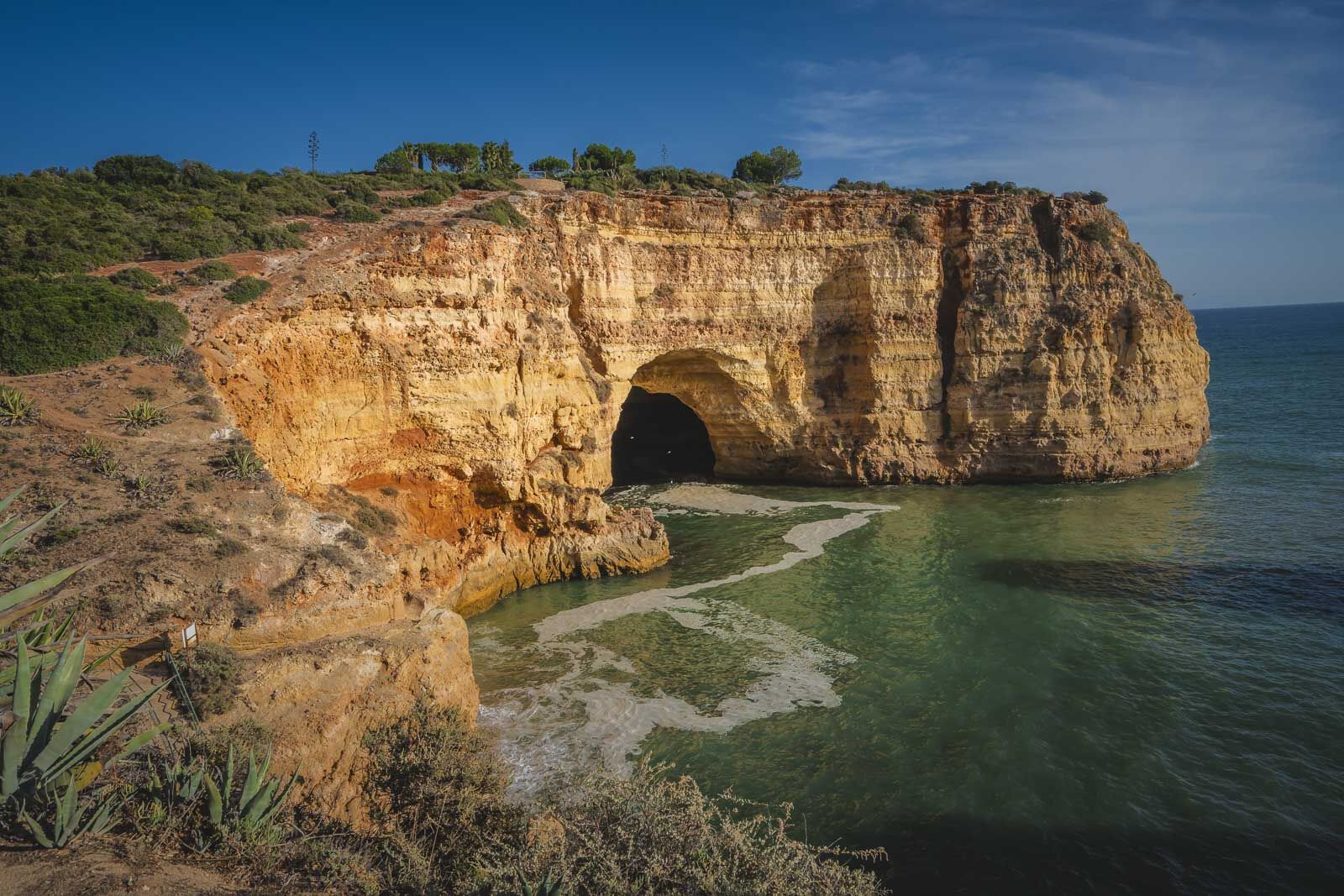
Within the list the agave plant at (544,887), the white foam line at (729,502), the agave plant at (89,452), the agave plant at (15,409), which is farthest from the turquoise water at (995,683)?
the agave plant at (15,409)

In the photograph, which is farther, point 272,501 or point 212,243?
point 212,243

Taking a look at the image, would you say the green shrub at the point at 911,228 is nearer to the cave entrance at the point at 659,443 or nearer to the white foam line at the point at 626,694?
the cave entrance at the point at 659,443

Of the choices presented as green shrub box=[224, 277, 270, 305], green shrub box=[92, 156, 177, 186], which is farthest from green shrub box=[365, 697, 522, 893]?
green shrub box=[92, 156, 177, 186]

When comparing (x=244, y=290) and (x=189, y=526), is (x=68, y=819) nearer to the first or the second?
(x=189, y=526)

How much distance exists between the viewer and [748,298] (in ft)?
99.2

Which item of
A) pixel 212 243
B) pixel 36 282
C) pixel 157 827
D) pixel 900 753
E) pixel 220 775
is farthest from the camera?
pixel 212 243

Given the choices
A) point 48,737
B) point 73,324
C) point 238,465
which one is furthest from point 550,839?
point 73,324

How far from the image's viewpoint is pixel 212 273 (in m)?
17.8

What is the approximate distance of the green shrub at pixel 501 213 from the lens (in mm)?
22875

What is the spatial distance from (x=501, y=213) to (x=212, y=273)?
28.3ft

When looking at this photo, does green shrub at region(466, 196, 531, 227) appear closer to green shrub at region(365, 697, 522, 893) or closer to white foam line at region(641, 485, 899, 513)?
white foam line at region(641, 485, 899, 513)

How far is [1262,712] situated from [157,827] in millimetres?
16516

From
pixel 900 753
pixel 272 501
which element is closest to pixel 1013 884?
pixel 900 753

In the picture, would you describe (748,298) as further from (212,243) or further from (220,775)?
(220,775)
